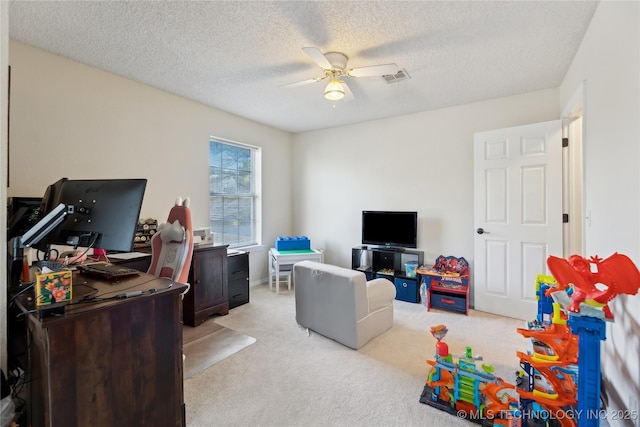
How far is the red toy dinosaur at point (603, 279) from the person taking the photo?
1.20 m

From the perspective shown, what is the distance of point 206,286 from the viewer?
311 centimetres

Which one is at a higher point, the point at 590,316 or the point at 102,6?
the point at 102,6

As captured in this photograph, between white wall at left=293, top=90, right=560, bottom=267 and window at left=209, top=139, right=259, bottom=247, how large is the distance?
0.92 m

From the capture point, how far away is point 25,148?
2309 mm

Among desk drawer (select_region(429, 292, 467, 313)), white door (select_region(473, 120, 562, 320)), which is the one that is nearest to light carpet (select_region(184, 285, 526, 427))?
desk drawer (select_region(429, 292, 467, 313))

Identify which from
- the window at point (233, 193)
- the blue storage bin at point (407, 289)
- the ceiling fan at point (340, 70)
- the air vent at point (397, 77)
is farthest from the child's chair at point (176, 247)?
the blue storage bin at point (407, 289)

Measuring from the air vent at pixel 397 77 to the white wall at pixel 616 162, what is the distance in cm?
134

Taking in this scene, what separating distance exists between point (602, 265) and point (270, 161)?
Result: 4.22 metres

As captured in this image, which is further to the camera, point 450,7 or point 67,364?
point 450,7

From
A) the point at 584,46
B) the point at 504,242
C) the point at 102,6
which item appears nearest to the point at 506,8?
the point at 584,46

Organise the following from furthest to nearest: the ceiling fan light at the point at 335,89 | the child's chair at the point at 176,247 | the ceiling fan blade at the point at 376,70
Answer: the ceiling fan light at the point at 335,89 < the ceiling fan blade at the point at 376,70 < the child's chair at the point at 176,247

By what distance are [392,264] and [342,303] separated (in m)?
1.89

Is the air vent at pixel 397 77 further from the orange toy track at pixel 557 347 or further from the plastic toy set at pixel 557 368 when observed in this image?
the orange toy track at pixel 557 347

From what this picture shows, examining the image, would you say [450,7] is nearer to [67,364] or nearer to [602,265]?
[602,265]
